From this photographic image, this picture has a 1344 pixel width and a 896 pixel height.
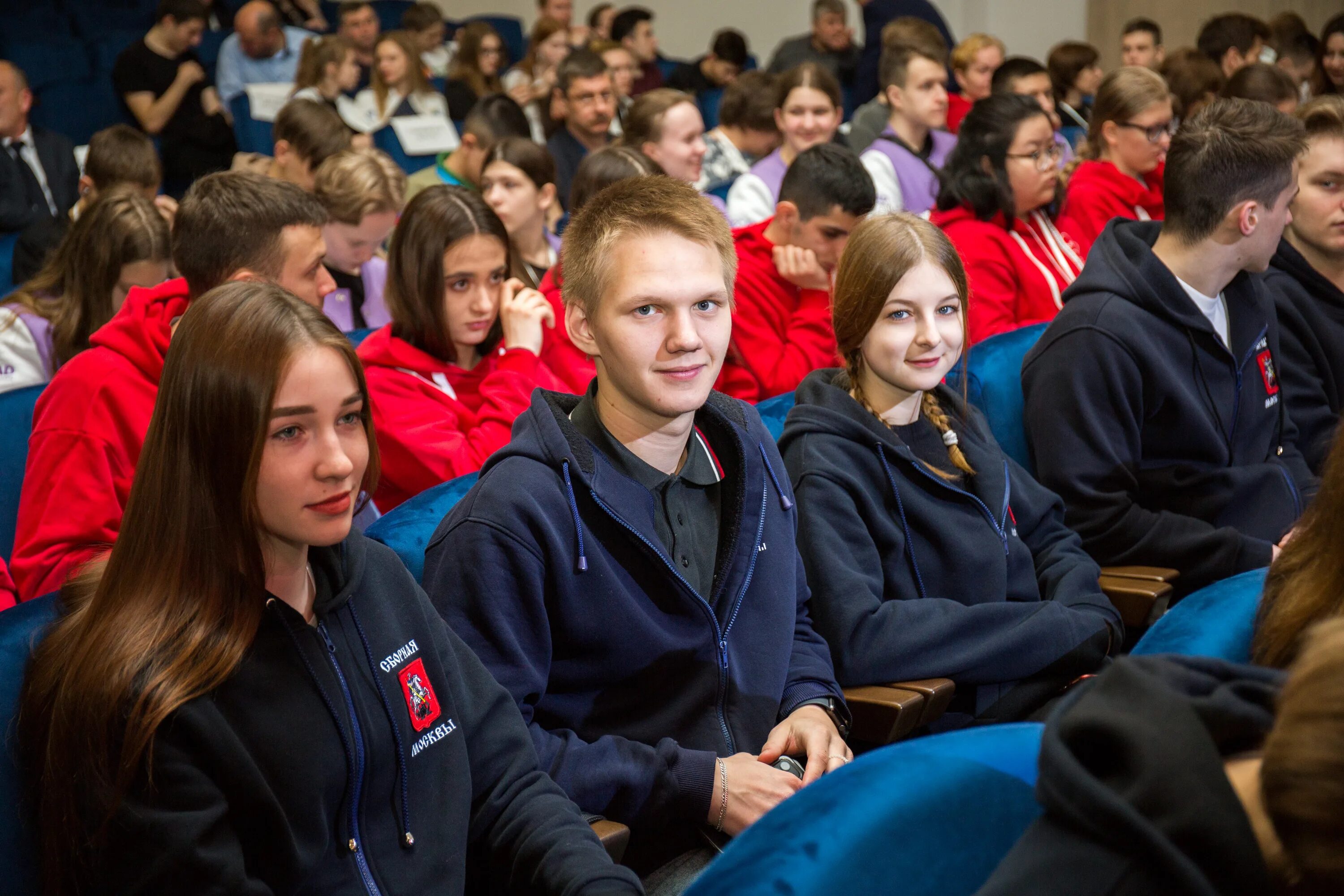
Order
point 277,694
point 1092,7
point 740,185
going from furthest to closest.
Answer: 1. point 1092,7
2. point 740,185
3. point 277,694

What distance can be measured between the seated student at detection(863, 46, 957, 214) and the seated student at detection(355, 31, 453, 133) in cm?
249

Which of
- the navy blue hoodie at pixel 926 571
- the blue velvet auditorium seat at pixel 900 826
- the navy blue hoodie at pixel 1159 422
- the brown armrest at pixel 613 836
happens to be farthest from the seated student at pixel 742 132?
the blue velvet auditorium seat at pixel 900 826

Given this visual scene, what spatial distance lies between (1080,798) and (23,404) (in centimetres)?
214

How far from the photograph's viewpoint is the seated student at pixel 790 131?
4758mm

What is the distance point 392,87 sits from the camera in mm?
6324

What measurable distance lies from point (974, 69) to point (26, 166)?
4792 millimetres

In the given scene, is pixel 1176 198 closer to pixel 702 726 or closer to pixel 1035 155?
pixel 1035 155

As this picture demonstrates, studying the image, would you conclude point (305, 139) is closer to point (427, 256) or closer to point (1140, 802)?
point (427, 256)

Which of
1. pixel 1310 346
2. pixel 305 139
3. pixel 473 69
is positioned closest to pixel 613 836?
→ pixel 1310 346

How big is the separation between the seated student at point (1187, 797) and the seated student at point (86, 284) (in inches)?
103

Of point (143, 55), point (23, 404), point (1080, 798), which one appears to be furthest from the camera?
point (143, 55)

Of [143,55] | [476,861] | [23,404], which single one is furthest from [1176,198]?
[143,55]

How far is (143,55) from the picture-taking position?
6227 mm

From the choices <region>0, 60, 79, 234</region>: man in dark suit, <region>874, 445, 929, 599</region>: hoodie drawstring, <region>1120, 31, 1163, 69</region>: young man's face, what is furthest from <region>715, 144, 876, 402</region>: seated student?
<region>1120, 31, 1163, 69</region>: young man's face
